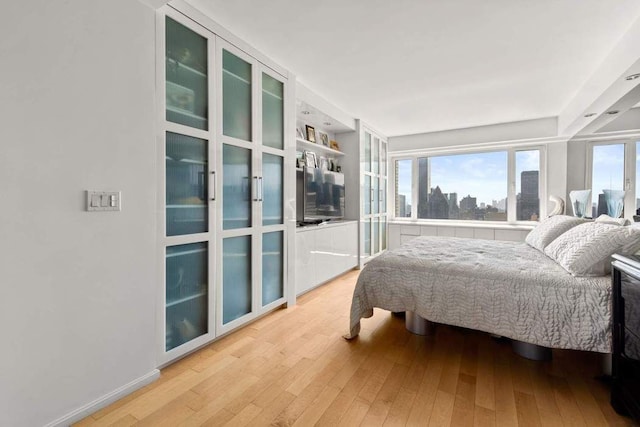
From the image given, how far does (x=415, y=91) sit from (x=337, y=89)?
936 mm

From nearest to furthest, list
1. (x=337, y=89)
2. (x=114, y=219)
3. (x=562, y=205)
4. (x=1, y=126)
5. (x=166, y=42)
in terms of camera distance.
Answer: (x=1, y=126) → (x=114, y=219) → (x=166, y=42) → (x=337, y=89) → (x=562, y=205)

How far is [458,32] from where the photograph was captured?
2.32m

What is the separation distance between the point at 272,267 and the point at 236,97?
5.17 feet

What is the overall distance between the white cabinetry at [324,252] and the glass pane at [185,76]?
1.61 m

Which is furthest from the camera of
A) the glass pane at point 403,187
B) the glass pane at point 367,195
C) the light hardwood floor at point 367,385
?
the glass pane at point 403,187

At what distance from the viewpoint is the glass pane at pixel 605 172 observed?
4312 millimetres

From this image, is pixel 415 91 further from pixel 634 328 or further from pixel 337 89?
pixel 634 328

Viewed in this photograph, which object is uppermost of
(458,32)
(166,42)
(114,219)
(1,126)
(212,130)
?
(458,32)

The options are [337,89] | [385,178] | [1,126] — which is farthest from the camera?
[385,178]

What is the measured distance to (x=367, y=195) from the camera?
16.4ft

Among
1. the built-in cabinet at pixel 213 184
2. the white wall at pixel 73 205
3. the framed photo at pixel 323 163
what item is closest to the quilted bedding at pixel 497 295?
the built-in cabinet at pixel 213 184

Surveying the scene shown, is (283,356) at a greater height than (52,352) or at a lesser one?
lesser

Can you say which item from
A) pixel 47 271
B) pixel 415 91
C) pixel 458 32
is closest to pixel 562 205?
pixel 415 91

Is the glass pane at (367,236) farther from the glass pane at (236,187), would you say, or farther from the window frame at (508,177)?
the glass pane at (236,187)
